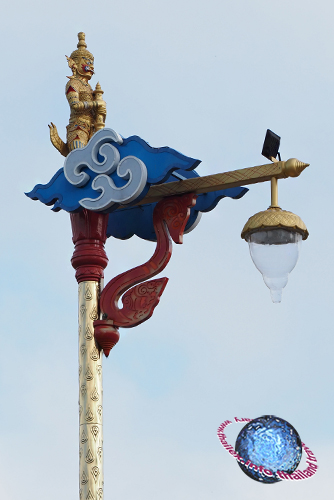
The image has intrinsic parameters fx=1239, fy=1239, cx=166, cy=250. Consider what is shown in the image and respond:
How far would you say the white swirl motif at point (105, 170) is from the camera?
907 cm

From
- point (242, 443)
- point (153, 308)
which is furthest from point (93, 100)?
point (242, 443)

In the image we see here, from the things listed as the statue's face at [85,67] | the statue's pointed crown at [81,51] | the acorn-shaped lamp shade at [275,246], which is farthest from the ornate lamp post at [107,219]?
Result: the statue's pointed crown at [81,51]

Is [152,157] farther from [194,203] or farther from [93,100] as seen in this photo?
[93,100]

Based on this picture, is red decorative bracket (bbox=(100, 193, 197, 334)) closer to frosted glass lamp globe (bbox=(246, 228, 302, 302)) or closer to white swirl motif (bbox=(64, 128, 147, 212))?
white swirl motif (bbox=(64, 128, 147, 212))

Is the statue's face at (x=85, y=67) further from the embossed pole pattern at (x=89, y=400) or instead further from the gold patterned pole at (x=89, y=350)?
the embossed pole pattern at (x=89, y=400)

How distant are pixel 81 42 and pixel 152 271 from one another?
2204 mm

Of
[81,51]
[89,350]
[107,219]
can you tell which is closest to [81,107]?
[81,51]

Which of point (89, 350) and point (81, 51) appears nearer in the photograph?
point (89, 350)

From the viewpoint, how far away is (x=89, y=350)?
9.18 m

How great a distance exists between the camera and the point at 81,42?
10281 millimetres

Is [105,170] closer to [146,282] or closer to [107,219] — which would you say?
[107,219]

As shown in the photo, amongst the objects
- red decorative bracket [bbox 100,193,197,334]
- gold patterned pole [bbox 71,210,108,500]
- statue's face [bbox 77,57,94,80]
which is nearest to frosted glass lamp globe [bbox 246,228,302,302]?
red decorative bracket [bbox 100,193,197,334]

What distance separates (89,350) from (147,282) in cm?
67

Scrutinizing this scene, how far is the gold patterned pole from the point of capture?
889cm
